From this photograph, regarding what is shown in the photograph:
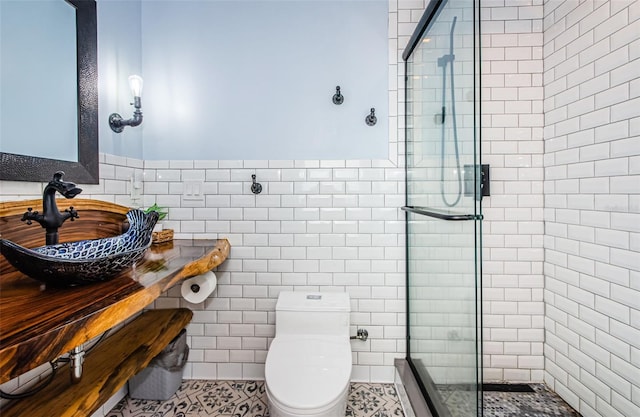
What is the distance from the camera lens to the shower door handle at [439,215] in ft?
3.61

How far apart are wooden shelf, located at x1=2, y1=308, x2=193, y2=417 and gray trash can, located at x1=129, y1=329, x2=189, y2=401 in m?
0.19

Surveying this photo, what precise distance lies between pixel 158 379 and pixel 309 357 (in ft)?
3.17

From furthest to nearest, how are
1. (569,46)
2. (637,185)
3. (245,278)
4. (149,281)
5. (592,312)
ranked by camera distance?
1. (245,278)
2. (569,46)
3. (592,312)
4. (637,185)
5. (149,281)

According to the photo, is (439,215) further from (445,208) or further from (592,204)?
(592,204)

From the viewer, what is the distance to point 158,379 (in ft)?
5.74

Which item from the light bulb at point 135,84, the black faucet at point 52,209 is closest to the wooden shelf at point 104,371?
the black faucet at point 52,209

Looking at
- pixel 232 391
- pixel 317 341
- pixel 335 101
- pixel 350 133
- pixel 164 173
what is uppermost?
pixel 335 101

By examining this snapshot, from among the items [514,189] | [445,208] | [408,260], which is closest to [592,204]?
[514,189]

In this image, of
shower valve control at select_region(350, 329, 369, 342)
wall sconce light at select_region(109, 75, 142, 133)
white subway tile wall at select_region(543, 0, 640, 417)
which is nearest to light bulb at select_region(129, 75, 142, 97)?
wall sconce light at select_region(109, 75, 142, 133)

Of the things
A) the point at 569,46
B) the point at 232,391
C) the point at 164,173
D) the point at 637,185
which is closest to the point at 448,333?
the point at 637,185

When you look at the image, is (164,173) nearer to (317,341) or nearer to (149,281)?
(149,281)

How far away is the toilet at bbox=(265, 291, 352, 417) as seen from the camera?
1.21 m

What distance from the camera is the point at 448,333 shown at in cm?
133

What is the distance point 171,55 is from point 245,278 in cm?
152
